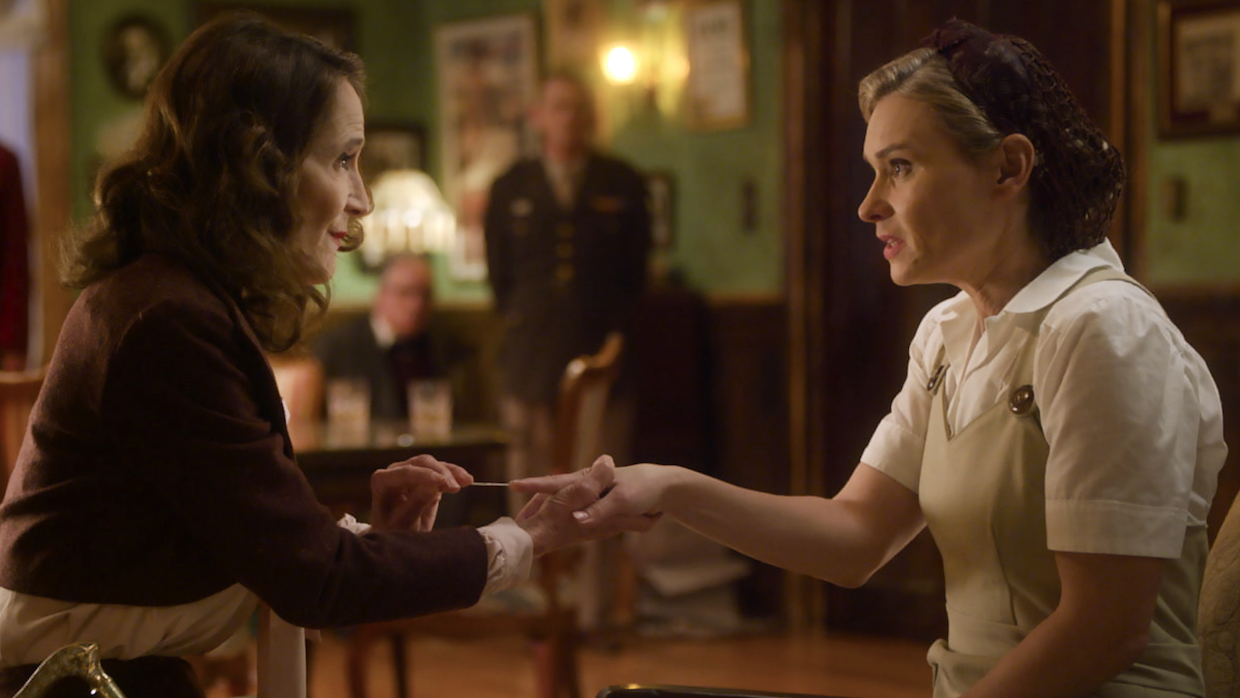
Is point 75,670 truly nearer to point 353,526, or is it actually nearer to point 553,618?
point 353,526

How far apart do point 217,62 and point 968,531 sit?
897 mm

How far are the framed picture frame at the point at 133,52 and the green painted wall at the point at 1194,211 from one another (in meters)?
4.16

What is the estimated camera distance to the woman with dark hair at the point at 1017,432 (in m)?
1.21

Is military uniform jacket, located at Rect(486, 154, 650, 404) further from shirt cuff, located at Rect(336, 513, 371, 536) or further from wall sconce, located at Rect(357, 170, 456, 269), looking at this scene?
shirt cuff, located at Rect(336, 513, 371, 536)

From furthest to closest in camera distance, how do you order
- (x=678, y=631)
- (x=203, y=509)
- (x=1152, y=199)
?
(x=678, y=631) < (x=1152, y=199) < (x=203, y=509)

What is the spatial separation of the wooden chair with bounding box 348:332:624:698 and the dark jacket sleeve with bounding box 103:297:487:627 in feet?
6.08

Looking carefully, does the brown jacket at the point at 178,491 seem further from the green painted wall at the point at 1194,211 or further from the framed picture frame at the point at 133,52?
the framed picture frame at the point at 133,52

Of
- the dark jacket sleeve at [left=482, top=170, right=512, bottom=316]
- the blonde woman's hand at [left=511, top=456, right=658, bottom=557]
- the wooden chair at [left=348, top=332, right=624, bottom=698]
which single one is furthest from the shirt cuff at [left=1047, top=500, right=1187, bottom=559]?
the dark jacket sleeve at [left=482, top=170, right=512, bottom=316]

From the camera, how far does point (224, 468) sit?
3.91 feet

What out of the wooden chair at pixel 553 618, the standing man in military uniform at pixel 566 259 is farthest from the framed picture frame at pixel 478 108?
the wooden chair at pixel 553 618

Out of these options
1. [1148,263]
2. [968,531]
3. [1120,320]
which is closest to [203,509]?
[968,531]

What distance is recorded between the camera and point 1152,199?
12.5ft

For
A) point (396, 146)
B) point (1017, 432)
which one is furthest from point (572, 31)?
point (1017, 432)

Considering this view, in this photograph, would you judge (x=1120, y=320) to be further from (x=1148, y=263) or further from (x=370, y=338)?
(x=370, y=338)
